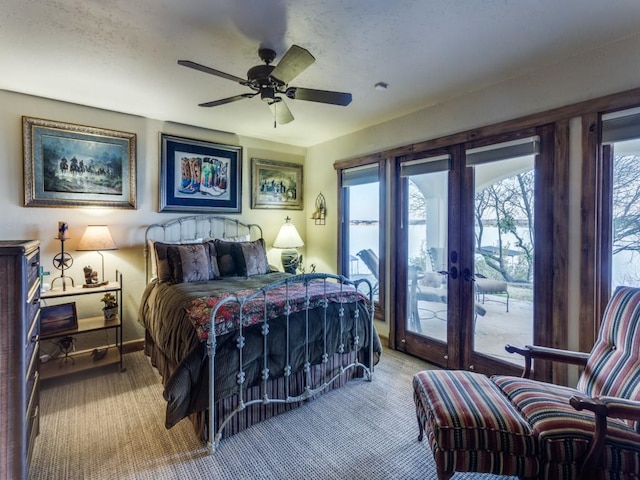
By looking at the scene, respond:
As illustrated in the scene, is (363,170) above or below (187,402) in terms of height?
above

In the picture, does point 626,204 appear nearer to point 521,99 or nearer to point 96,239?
point 521,99

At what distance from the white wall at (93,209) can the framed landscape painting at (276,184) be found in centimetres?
19

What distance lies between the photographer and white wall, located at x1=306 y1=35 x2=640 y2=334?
2.14 metres

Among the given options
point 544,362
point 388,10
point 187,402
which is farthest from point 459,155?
point 187,402

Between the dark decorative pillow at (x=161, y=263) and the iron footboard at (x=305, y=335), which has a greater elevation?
the dark decorative pillow at (x=161, y=263)

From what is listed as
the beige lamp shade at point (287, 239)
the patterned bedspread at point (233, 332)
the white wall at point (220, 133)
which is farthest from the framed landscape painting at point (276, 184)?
the patterned bedspread at point (233, 332)

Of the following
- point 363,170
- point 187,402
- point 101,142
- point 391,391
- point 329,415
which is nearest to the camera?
point 187,402

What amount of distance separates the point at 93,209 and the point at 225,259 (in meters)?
1.46

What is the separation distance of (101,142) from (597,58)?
443 cm

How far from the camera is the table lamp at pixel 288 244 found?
14.6 ft

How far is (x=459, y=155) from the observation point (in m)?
3.04

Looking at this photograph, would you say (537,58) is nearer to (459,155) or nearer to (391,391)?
(459,155)

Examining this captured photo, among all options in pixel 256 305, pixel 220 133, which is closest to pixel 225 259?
pixel 256 305

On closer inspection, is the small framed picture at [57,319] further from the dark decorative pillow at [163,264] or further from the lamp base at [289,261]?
the lamp base at [289,261]
